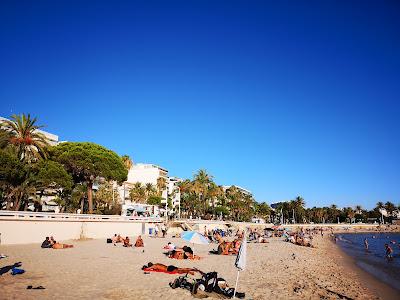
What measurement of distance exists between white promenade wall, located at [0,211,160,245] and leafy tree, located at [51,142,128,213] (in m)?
7.19

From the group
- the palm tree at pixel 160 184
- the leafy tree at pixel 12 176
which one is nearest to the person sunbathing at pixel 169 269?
the leafy tree at pixel 12 176

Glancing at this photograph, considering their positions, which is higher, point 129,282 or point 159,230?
point 129,282

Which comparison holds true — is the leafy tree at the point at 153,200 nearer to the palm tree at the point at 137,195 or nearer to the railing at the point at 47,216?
the palm tree at the point at 137,195

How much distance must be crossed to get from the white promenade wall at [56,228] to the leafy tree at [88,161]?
7.19m

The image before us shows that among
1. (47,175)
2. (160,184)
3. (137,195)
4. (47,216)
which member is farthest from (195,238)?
(160,184)

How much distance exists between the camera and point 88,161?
42875mm

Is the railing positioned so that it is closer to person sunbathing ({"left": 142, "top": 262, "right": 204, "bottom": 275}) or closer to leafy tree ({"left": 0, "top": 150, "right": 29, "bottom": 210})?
leafy tree ({"left": 0, "top": 150, "right": 29, "bottom": 210})

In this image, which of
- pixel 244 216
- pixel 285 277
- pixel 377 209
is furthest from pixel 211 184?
pixel 377 209

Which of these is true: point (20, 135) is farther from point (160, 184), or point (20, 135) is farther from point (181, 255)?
point (160, 184)

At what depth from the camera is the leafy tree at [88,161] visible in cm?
4231

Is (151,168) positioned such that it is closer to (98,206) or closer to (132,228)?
(98,206)

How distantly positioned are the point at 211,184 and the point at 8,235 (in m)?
65.9

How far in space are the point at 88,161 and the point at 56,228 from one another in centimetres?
1521

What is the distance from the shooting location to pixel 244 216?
112 meters
